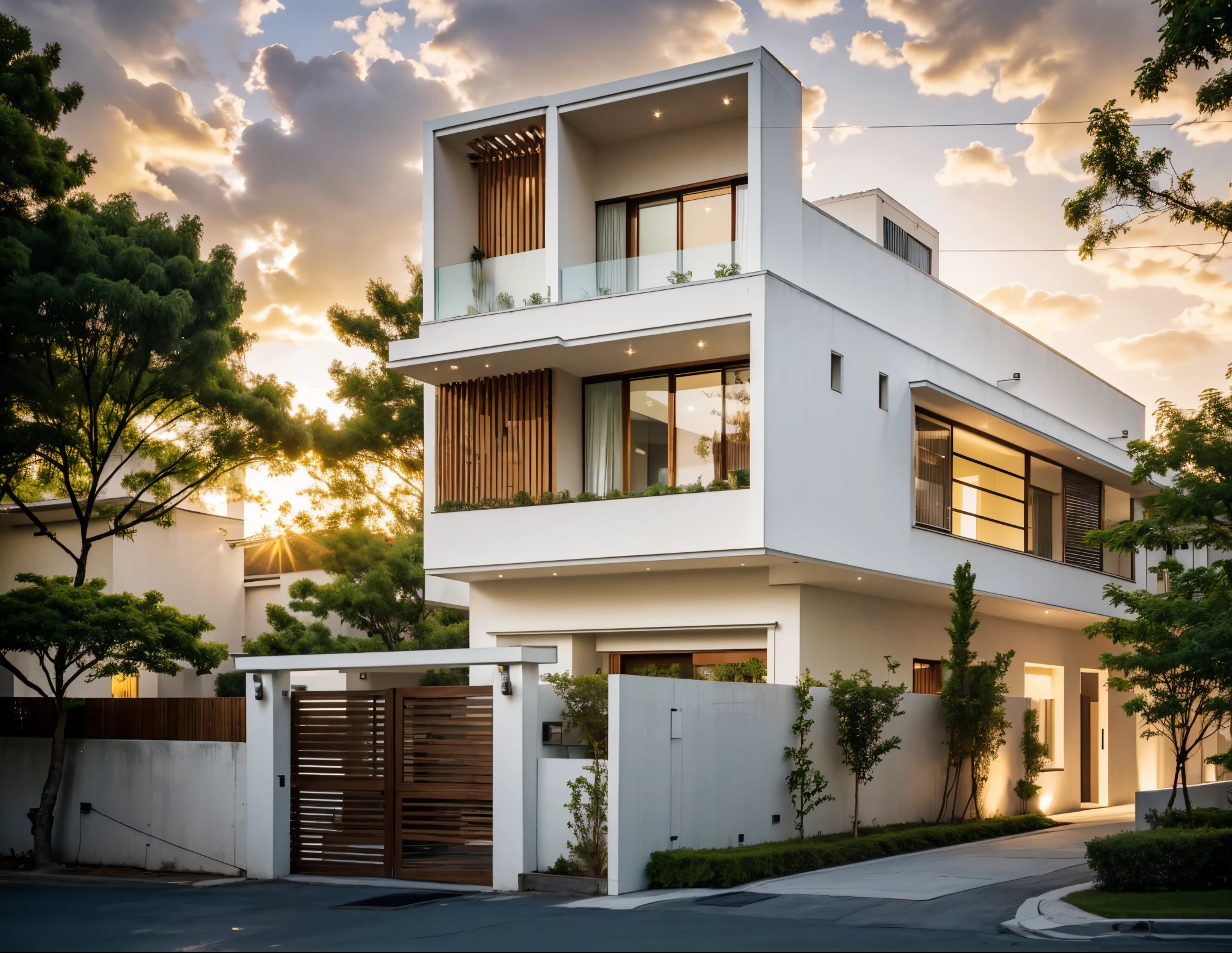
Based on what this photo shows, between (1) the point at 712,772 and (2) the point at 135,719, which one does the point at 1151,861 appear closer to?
(1) the point at 712,772

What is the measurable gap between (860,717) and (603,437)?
698 cm

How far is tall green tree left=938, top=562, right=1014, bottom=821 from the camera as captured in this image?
22.3 m

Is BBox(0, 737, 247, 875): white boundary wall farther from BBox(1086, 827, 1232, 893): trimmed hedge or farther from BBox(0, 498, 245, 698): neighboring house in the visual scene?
BBox(1086, 827, 1232, 893): trimmed hedge

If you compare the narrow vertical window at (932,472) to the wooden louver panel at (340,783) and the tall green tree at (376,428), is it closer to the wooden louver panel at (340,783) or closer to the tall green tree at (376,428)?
the wooden louver panel at (340,783)

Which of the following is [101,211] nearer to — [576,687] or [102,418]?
[102,418]

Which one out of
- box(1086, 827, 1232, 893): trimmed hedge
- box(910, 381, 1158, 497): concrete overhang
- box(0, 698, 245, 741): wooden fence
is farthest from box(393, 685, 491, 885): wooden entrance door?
box(910, 381, 1158, 497): concrete overhang

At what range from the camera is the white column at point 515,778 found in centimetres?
1552

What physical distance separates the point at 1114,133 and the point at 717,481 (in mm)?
7707

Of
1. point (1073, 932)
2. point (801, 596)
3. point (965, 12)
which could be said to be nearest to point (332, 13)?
point (965, 12)

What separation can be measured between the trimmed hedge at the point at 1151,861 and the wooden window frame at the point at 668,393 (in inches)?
375

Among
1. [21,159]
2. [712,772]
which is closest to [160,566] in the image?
[21,159]

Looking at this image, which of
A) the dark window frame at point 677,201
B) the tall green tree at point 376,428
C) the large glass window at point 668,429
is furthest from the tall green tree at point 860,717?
the tall green tree at point 376,428

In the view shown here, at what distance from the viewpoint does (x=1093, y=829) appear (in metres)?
24.1

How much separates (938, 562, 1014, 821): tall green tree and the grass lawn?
8.53m
